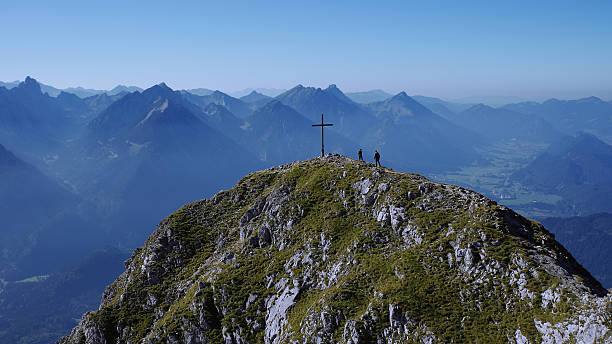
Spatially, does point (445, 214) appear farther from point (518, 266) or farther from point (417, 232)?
point (518, 266)

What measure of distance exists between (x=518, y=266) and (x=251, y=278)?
31.9 m

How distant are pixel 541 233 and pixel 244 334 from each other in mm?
36781

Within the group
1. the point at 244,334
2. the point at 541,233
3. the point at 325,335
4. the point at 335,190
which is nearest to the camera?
the point at 325,335

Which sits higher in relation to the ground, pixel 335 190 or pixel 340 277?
pixel 335 190

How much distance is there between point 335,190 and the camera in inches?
2295

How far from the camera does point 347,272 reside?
4588 cm

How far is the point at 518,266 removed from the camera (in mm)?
37875

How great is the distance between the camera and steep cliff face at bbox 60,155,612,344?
36.2 m

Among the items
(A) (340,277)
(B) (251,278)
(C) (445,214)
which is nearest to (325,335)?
(A) (340,277)

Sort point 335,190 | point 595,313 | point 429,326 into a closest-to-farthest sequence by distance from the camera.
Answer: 1. point 595,313
2. point 429,326
3. point 335,190

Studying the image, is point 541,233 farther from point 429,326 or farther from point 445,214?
point 429,326

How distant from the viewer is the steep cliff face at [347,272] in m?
36.2

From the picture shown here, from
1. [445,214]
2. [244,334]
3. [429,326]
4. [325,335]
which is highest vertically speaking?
[445,214]

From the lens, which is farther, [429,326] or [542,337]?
[429,326]
